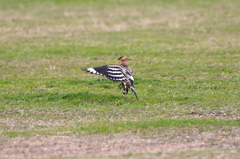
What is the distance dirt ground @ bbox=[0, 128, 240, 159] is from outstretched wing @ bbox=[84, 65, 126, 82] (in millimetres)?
3030

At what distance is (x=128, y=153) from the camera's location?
10680 millimetres

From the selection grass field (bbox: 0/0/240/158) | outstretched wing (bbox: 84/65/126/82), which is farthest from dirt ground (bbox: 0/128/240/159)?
outstretched wing (bbox: 84/65/126/82)

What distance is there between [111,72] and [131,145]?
13.6 feet

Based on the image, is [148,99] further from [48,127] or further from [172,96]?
[48,127]

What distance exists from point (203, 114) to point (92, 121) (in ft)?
10.3

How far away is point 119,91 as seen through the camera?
59.2 feet

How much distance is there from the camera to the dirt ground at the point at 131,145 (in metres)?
10.6

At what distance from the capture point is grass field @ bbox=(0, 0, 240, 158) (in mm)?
11758

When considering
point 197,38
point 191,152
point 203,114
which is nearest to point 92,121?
point 203,114

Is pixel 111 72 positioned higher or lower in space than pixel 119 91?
higher

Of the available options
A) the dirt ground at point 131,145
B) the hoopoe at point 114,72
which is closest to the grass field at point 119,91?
the dirt ground at point 131,145

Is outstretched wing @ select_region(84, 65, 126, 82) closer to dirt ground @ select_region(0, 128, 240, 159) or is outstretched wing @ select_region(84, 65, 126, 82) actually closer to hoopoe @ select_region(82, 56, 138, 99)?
hoopoe @ select_region(82, 56, 138, 99)

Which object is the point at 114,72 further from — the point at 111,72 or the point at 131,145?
the point at 131,145

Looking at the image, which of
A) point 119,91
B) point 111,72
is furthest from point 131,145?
point 119,91
